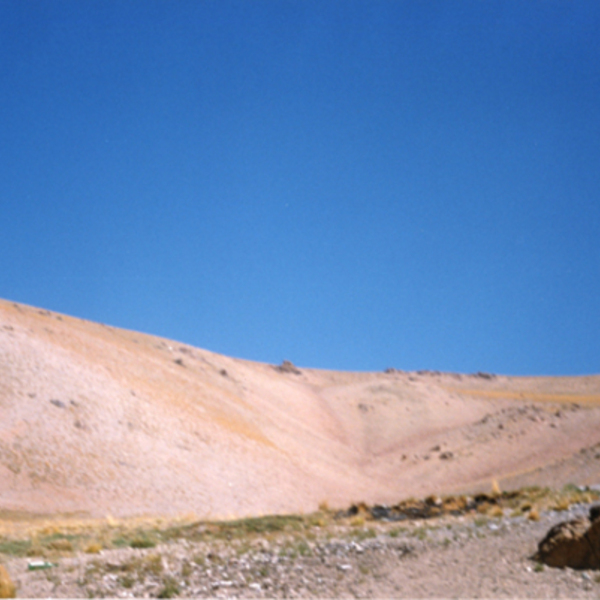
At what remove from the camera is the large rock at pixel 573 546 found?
10.8 m

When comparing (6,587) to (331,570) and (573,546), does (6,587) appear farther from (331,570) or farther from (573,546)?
(573,546)

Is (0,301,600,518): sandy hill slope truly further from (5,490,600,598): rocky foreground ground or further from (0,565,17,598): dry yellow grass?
(0,565,17,598): dry yellow grass

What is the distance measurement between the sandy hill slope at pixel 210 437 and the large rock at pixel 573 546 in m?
20.8

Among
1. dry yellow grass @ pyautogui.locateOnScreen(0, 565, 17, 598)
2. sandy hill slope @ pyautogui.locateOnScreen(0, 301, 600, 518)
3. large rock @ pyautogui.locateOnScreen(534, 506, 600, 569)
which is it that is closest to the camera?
dry yellow grass @ pyautogui.locateOnScreen(0, 565, 17, 598)

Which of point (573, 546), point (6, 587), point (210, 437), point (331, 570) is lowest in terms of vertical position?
point (573, 546)

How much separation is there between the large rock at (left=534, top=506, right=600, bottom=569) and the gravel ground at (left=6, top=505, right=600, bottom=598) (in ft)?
0.85

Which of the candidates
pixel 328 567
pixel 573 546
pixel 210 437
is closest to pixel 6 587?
pixel 328 567

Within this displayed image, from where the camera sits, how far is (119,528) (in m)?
20.3

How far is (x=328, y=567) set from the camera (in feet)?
40.3

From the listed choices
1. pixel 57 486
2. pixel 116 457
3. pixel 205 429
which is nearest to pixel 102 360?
pixel 205 429

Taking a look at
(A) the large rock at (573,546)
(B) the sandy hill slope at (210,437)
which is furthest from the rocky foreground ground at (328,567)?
(B) the sandy hill slope at (210,437)

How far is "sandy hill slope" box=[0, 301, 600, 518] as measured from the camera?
32.4 m

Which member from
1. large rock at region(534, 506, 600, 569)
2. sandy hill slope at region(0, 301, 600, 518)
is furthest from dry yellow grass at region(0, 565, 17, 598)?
sandy hill slope at region(0, 301, 600, 518)

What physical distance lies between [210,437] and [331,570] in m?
32.4
